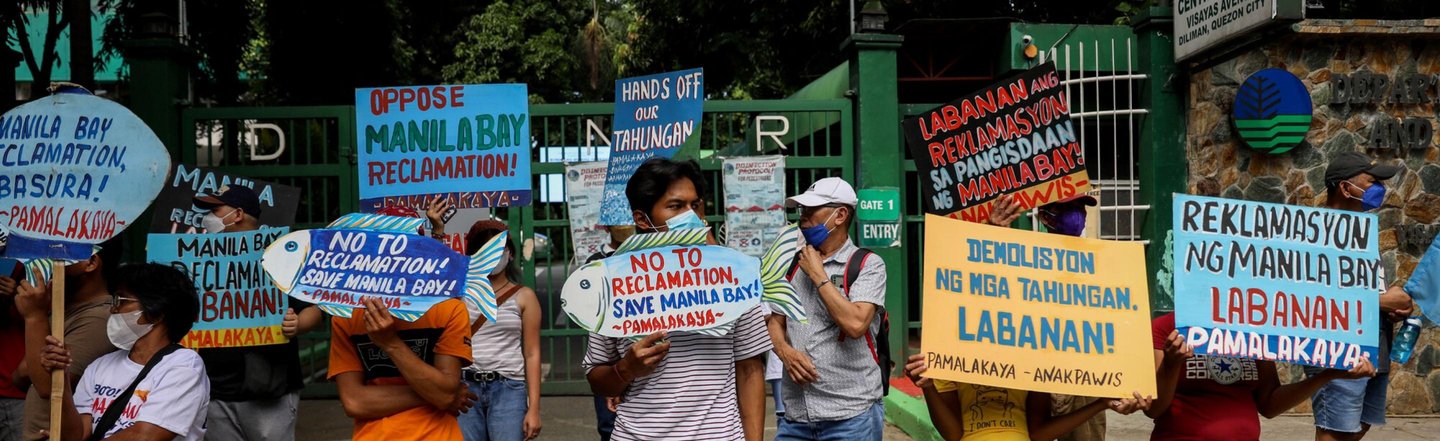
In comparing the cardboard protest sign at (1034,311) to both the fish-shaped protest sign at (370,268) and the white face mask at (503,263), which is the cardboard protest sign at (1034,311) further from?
the white face mask at (503,263)

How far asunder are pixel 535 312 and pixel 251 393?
1.25m

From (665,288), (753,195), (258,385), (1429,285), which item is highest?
(753,195)

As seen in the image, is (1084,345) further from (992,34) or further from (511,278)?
(992,34)

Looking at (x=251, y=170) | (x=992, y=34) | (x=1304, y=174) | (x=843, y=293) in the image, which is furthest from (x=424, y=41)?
(x=843, y=293)

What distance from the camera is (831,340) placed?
14.4 ft

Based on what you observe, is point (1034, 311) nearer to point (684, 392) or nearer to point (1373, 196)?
point (684, 392)

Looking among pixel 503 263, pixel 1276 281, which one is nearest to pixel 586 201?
pixel 503 263

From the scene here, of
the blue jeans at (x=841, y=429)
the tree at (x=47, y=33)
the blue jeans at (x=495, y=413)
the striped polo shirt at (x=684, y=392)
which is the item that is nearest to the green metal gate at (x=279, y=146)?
the blue jeans at (x=495, y=413)

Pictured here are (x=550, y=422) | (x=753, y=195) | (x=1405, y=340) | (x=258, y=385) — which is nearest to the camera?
(x=258, y=385)

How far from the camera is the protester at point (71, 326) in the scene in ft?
13.4

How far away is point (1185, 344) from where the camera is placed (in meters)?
3.77

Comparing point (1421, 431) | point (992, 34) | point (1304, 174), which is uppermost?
point (992, 34)

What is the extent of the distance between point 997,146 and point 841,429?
1.57 meters

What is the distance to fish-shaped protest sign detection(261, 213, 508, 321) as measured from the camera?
12.0ft
